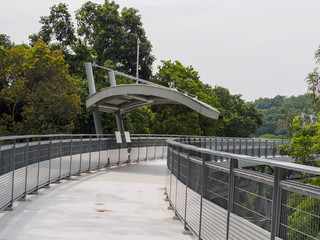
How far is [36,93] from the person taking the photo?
33.9 m

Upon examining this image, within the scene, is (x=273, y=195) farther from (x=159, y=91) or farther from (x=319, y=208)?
(x=159, y=91)

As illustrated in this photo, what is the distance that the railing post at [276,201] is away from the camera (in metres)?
4.09

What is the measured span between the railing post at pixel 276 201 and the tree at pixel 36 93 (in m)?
30.5

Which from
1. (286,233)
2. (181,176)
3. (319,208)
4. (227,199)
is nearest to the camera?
(319,208)

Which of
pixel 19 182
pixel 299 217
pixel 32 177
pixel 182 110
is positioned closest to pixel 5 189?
pixel 19 182

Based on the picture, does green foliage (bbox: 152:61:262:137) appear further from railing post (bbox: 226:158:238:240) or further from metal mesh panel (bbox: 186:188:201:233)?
railing post (bbox: 226:158:238:240)

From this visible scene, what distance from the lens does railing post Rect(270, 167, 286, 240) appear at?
4.09 m

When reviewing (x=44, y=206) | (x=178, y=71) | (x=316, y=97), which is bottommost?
(x=44, y=206)

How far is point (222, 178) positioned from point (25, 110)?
29.4 metres

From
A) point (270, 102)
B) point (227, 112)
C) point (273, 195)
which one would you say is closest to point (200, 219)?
point (273, 195)

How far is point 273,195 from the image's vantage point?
4168 millimetres

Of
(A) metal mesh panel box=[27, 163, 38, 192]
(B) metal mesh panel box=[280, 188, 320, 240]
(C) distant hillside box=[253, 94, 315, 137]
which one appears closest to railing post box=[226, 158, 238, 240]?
(B) metal mesh panel box=[280, 188, 320, 240]

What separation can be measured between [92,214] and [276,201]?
571 cm

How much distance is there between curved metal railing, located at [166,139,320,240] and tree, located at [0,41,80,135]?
26.6 meters
